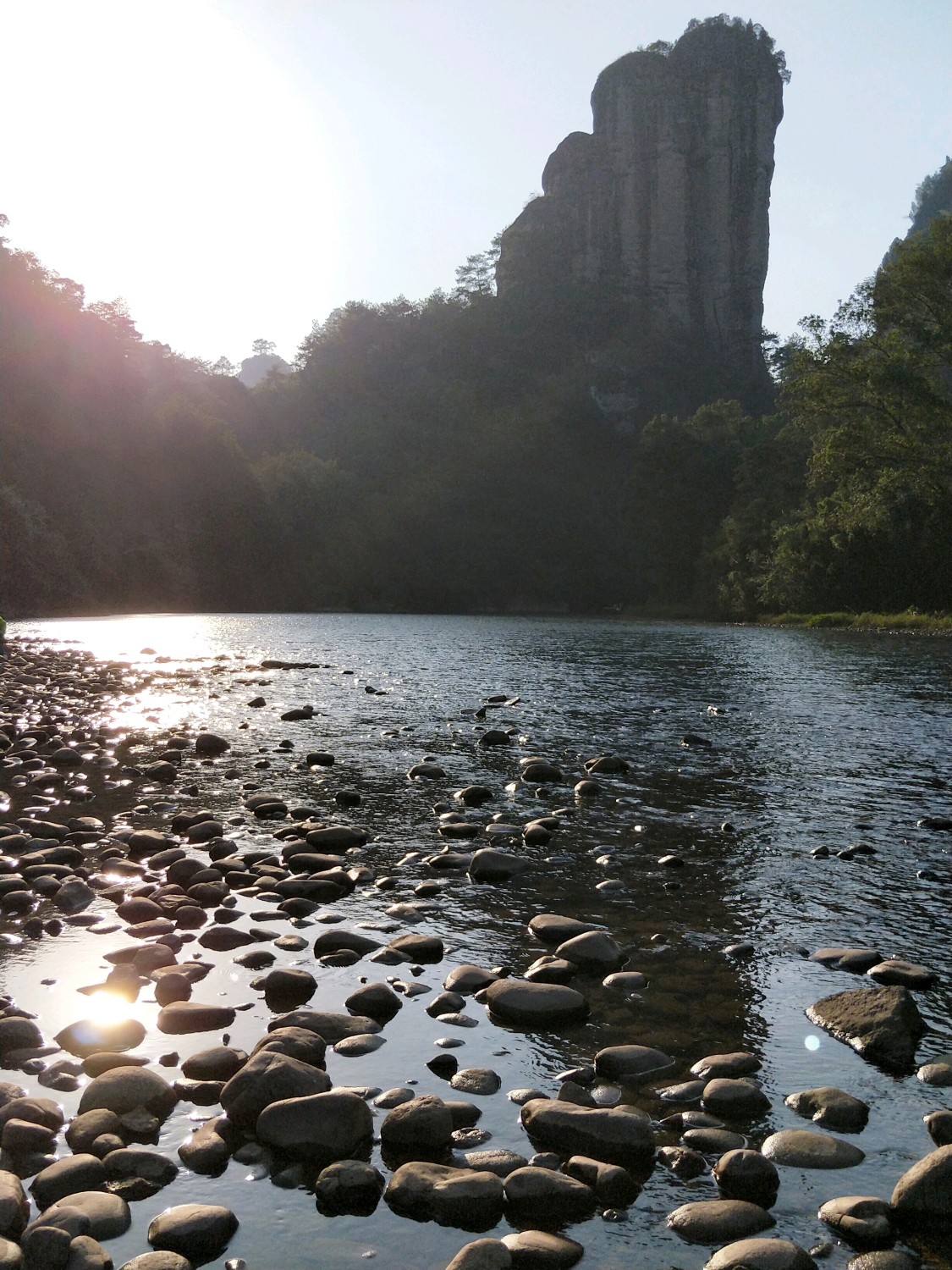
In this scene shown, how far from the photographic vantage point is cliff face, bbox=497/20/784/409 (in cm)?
15738

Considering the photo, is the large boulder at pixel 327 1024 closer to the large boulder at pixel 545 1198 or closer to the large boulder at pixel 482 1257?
the large boulder at pixel 545 1198

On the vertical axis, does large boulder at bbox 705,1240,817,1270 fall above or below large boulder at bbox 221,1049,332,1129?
below

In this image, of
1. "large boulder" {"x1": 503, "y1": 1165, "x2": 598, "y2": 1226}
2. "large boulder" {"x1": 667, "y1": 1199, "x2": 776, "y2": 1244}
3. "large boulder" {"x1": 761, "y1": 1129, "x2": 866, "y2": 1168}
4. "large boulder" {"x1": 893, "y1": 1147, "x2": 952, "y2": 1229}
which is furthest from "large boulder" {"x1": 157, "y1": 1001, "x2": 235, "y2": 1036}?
"large boulder" {"x1": 893, "y1": 1147, "x2": 952, "y2": 1229}

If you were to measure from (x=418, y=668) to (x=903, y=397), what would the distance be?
3116 cm

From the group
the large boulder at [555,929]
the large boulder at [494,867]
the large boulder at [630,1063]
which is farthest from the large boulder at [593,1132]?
the large boulder at [494,867]

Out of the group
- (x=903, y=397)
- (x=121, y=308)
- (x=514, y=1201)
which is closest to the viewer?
(x=514, y=1201)

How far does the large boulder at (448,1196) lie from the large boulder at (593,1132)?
39 centimetres

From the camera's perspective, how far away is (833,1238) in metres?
3.46

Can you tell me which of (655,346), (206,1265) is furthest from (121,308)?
(206,1265)

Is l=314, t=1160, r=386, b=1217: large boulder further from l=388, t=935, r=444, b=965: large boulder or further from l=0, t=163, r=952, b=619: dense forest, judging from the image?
l=0, t=163, r=952, b=619: dense forest

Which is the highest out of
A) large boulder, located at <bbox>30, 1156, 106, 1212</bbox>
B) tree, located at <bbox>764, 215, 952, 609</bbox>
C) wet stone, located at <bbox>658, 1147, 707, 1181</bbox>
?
tree, located at <bbox>764, 215, 952, 609</bbox>

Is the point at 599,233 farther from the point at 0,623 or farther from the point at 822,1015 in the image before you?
the point at 822,1015

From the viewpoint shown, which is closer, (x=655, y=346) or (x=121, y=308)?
(x=121, y=308)

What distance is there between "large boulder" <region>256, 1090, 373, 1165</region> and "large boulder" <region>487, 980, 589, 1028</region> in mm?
1323
